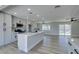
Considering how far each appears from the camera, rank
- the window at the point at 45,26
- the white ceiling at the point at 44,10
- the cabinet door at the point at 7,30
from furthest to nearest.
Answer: the window at the point at 45,26 < the cabinet door at the point at 7,30 < the white ceiling at the point at 44,10

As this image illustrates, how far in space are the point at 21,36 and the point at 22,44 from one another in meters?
0.45

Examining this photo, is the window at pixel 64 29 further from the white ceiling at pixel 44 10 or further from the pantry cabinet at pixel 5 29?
the pantry cabinet at pixel 5 29

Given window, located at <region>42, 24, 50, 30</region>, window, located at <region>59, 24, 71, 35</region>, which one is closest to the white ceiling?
window, located at <region>59, 24, 71, 35</region>

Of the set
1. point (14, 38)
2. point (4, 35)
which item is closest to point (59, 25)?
point (14, 38)

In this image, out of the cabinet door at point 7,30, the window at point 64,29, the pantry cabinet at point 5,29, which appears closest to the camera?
the pantry cabinet at point 5,29

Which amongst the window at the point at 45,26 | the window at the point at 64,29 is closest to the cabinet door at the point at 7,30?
the window at the point at 45,26

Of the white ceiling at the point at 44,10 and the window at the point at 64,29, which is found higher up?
the white ceiling at the point at 44,10

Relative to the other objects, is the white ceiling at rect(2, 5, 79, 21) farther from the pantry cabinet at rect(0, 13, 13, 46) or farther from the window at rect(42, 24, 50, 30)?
the window at rect(42, 24, 50, 30)

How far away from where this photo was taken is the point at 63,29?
17.2m

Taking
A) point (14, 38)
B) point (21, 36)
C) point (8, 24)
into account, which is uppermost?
point (8, 24)

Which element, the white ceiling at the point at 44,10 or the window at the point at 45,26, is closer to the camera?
the white ceiling at the point at 44,10
